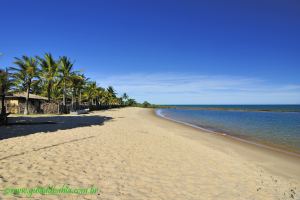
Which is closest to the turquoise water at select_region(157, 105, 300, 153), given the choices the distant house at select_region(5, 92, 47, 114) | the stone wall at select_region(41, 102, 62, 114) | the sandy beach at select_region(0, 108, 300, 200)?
the sandy beach at select_region(0, 108, 300, 200)

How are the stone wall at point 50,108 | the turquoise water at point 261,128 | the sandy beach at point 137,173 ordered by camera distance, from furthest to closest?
the stone wall at point 50,108 < the turquoise water at point 261,128 < the sandy beach at point 137,173

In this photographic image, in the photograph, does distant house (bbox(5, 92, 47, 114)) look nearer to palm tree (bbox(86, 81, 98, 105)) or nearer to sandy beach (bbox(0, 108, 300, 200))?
sandy beach (bbox(0, 108, 300, 200))

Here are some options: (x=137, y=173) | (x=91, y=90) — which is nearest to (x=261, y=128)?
(x=137, y=173)

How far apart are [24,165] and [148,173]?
12.3 feet

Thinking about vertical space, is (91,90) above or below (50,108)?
above

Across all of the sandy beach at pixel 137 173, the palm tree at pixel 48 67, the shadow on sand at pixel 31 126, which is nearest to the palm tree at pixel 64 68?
the palm tree at pixel 48 67

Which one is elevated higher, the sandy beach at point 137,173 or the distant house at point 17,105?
the distant house at point 17,105

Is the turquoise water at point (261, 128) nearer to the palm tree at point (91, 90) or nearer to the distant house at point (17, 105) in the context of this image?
the distant house at point (17, 105)

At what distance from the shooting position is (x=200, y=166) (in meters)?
8.58

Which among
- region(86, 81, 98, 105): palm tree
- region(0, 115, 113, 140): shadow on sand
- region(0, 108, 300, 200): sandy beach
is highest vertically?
region(86, 81, 98, 105): palm tree

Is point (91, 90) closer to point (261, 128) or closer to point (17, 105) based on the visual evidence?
point (17, 105)

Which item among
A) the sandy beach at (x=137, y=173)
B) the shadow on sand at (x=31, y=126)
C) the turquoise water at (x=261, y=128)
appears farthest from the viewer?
Result: the turquoise water at (x=261, y=128)

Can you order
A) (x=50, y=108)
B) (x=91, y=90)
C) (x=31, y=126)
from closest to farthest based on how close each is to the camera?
1. (x=31, y=126)
2. (x=50, y=108)
3. (x=91, y=90)

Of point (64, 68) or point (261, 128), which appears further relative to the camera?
point (64, 68)
